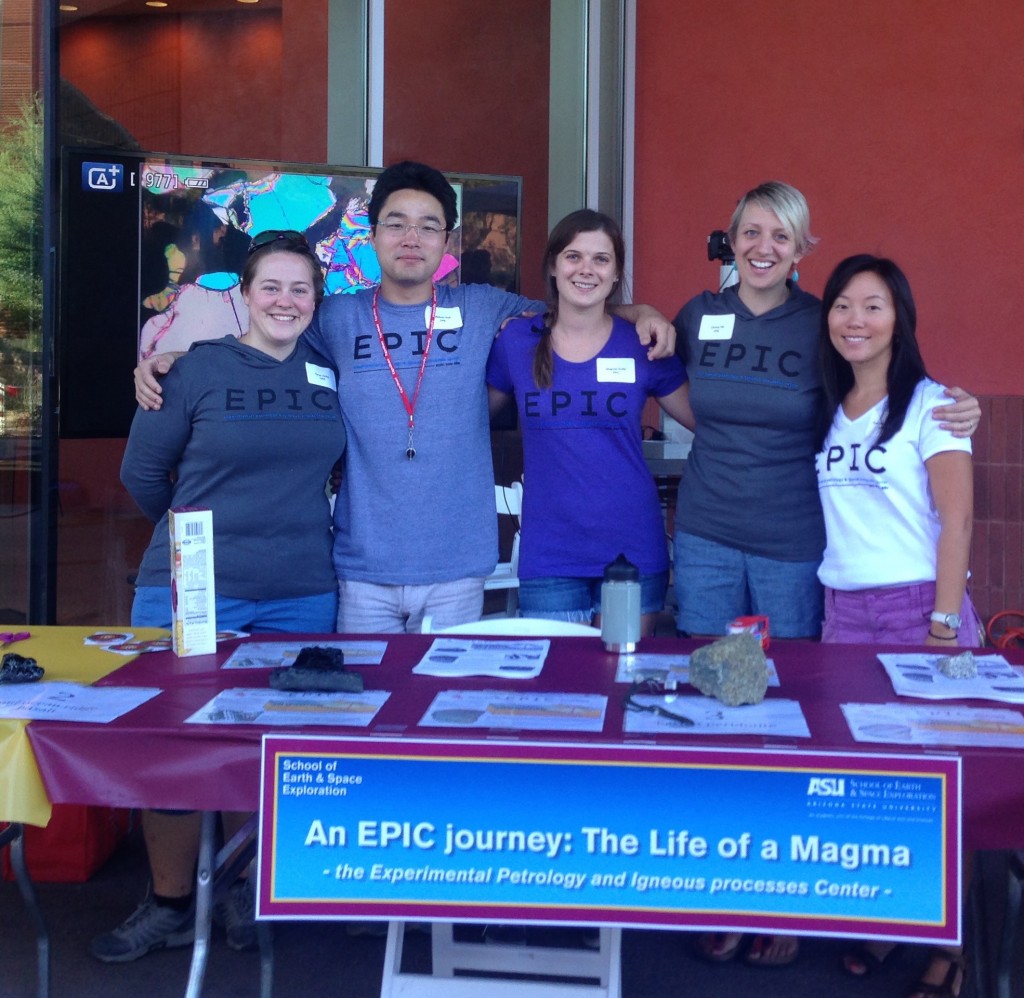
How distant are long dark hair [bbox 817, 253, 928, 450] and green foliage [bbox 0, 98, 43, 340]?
87.0 inches

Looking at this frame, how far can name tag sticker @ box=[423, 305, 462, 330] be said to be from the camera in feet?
9.07

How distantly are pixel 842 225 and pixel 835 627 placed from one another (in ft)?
11.6

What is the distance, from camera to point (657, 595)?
2812mm

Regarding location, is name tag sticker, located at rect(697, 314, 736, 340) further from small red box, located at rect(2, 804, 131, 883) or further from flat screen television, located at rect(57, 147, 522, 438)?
small red box, located at rect(2, 804, 131, 883)

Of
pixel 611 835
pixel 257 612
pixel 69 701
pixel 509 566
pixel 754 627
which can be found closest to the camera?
pixel 611 835

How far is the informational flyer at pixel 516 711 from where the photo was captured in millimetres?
1771

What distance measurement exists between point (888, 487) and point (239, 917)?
170 centimetres

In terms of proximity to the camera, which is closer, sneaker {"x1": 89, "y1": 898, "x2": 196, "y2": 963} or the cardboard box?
the cardboard box

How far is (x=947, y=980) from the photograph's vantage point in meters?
2.41

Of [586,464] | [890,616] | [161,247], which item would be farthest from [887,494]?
[161,247]

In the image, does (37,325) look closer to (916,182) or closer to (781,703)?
(781,703)

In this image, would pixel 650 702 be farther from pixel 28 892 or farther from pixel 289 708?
pixel 28 892

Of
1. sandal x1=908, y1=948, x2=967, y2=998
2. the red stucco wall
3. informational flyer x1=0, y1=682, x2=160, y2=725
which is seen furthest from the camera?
the red stucco wall

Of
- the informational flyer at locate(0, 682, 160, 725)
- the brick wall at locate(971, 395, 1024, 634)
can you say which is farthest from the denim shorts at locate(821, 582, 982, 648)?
the brick wall at locate(971, 395, 1024, 634)
